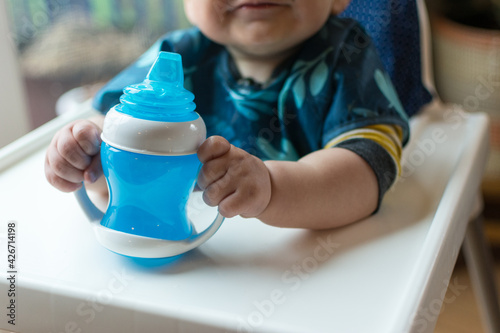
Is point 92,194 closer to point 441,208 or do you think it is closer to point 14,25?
point 441,208

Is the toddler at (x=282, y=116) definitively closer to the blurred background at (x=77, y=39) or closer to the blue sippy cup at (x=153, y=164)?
the blue sippy cup at (x=153, y=164)

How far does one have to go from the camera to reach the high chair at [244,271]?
0.36m

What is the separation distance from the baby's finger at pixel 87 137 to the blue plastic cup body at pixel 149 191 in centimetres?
3

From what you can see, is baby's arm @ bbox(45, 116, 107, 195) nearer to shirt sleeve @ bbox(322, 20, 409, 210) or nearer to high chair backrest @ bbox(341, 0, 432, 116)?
shirt sleeve @ bbox(322, 20, 409, 210)

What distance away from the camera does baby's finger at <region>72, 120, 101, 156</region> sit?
0.40 m

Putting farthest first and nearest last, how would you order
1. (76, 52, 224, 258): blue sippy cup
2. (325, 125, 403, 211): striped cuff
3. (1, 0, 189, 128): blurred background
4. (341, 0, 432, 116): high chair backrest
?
1. (1, 0, 189, 128): blurred background
2. (341, 0, 432, 116): high chair backrest
3. (325, 125, 403, 211): striped cuff
4. (76, 52, 224, 258): blue sippy cup

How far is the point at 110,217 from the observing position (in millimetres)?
400

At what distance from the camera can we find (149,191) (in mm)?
377

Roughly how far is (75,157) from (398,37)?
404 mm

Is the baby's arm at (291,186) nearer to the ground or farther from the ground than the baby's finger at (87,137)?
nearer to the ground

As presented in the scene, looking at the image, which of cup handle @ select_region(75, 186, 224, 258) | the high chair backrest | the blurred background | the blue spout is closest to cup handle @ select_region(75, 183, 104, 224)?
cup handle @ select_region(75, 186, 224, 258)

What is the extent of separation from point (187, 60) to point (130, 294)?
28 cm

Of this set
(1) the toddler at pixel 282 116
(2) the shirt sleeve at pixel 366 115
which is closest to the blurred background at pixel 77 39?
(1) the toddler at pixel 282 116

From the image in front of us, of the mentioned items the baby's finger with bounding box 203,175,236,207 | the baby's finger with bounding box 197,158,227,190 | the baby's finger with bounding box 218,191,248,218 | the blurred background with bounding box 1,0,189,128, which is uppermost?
the baby's finger with bounding box 197,158,227,190
